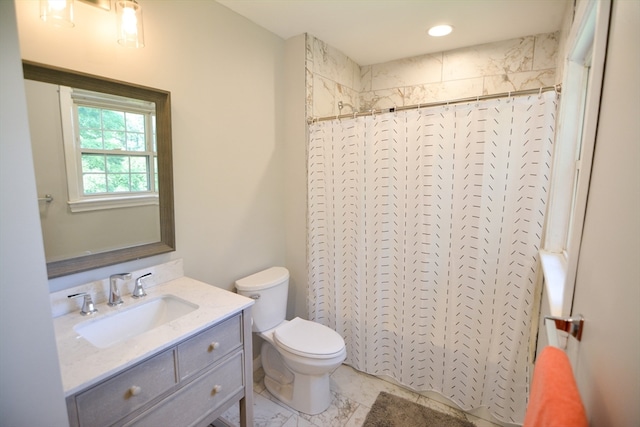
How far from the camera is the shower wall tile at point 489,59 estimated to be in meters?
2.29

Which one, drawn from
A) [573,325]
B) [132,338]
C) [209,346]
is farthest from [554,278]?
[132,338]

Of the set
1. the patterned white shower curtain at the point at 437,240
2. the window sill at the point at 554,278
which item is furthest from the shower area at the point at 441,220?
the window sill at the point at 554,278

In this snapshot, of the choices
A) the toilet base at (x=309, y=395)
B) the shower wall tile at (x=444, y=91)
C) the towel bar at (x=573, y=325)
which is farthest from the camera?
the shower wall tile at (x=444, y=91)

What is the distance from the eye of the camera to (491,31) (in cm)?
219

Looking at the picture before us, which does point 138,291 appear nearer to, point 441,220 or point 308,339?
point 308,339

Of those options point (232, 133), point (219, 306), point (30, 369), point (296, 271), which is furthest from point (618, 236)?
point (296, 271)

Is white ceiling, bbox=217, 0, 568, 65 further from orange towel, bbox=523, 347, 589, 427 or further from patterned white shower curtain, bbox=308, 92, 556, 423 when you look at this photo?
orange towel, bbox=523, 347, 589, 427

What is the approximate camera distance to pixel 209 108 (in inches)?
72.9

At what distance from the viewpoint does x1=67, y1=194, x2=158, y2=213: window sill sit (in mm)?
1370

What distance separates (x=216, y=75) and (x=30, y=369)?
1717mm

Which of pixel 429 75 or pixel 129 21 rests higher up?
pixel 429 75

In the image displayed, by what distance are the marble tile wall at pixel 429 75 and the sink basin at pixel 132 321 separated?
1.56 metres

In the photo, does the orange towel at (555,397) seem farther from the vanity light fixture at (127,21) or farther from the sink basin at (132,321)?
the vanity light fixture at (127,21)

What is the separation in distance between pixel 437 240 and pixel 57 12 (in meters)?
2.11
